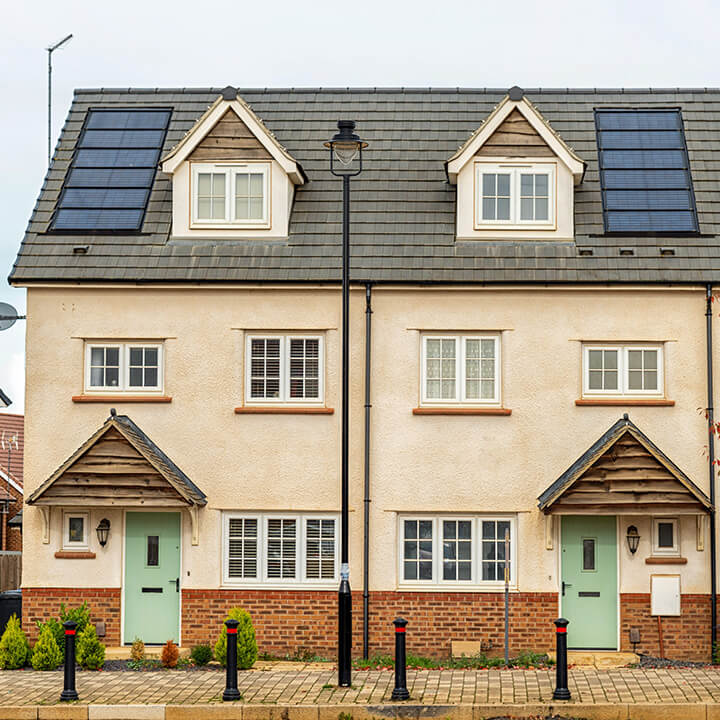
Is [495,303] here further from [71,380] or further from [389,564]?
[71,380]

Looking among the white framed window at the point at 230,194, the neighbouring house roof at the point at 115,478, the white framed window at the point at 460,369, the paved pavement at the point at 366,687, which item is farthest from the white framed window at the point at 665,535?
the white framed window at the point at 230,194

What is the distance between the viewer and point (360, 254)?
68.2ft

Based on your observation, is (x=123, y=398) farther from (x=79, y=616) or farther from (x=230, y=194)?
(x=230, y=194)

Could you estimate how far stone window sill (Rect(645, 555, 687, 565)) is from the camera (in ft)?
65.3

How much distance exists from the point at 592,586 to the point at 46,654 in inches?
330

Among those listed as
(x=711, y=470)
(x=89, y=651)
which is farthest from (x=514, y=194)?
(x=89, y=651)

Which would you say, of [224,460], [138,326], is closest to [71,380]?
[138,326]

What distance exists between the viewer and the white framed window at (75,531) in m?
20.4

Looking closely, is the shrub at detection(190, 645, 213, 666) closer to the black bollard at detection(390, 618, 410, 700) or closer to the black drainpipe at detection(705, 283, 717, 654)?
the black bollard at detection(390, 618, 410, 700)

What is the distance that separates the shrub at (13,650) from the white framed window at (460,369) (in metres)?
7.13

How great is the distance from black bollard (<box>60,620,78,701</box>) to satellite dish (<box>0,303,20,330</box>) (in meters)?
7.19

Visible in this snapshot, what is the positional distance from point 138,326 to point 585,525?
7799 millimetres

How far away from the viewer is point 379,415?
20.4 metres

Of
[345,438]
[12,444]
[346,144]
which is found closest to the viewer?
[346,144]
